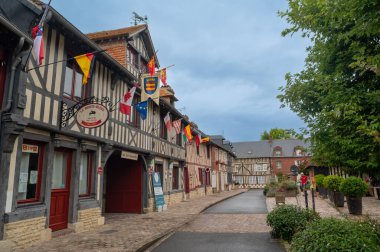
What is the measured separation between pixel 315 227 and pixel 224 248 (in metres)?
2.78

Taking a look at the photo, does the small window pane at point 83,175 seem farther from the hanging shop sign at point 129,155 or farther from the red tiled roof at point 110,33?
the red tiled roof at point 110,33

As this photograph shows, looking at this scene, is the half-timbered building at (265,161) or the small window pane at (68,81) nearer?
the small window pane at (68,81)

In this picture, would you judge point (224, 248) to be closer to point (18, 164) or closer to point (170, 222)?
point (170, 222)

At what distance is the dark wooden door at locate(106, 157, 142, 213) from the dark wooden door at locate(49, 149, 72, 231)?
5323 mm

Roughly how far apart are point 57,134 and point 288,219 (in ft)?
21.2

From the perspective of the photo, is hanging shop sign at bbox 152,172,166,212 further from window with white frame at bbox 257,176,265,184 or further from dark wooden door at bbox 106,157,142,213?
window with white frame at bbox 257,176,265,184

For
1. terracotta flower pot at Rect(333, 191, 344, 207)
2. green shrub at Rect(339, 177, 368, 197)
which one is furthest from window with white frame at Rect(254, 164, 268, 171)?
green shrub at Rect(339, 177, 368, 197)

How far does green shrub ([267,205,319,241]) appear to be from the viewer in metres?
7.17

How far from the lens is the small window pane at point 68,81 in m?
8.44

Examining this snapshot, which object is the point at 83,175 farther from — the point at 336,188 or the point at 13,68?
the point at 336,188

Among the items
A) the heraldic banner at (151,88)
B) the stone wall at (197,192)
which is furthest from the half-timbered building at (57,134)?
the stone wall at (197,192)

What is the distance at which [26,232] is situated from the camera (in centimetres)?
668

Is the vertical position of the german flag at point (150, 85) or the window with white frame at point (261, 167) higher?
the german flag at point (150, 85)

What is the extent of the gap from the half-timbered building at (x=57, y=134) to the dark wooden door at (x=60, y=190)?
0.09ft
